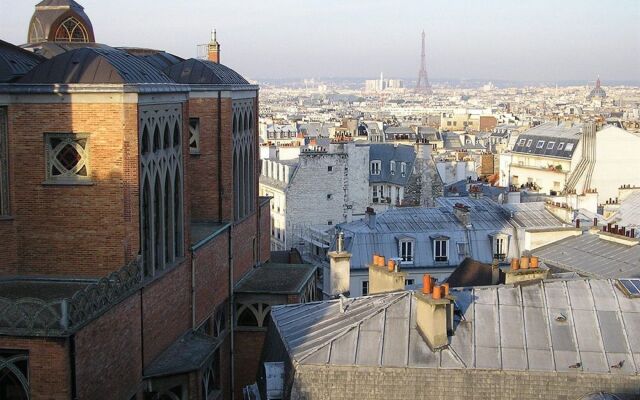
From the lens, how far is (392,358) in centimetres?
2248

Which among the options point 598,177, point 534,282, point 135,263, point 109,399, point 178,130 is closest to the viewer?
point 109,399

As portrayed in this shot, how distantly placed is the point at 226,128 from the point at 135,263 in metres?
13.0

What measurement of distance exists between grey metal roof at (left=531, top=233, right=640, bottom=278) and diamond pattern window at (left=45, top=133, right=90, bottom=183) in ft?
61.9

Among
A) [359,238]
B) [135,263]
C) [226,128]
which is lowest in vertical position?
[359,238]

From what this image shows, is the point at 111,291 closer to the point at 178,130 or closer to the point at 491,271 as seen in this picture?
the point at 178,130

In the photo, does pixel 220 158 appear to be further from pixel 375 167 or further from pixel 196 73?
pixel 375 167

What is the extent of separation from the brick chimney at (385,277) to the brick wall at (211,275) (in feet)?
17.8

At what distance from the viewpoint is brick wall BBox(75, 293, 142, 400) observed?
20.7 meters

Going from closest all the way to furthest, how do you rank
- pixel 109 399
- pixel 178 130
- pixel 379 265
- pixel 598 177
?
pixel 109 399
pixel 178 130
pixel 379 265
pixel 598 177

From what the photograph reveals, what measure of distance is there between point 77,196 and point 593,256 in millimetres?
22164

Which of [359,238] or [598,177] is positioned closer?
[359,238]

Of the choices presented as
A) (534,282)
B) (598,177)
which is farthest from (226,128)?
(598,177)

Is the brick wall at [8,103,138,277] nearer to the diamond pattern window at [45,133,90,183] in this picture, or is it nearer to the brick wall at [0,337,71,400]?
the diamond pattern window at [45,133,90,183]

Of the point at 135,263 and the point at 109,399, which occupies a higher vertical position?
the point at 135,263
